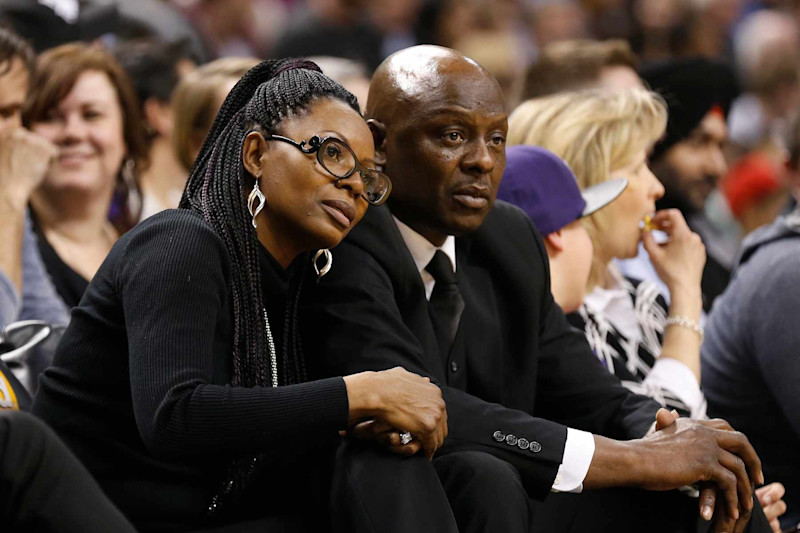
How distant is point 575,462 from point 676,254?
1.50 m

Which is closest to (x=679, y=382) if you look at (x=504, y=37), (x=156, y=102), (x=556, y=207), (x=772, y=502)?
(x=772, y=502)

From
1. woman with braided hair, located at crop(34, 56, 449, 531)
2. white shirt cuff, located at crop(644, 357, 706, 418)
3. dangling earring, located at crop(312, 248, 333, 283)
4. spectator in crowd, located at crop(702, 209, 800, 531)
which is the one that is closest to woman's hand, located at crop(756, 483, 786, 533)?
spectator in crowd, located at crop(702, 209, 800, 531)

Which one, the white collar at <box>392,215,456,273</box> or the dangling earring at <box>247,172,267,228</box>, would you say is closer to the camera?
Answer: the dangling earring at <box>247,172,267,228</box>

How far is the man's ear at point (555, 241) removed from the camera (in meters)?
3.25

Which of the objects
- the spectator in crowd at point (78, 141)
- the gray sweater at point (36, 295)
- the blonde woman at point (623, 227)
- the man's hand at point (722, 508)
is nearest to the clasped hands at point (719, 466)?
the man's hand at point (722, 508)

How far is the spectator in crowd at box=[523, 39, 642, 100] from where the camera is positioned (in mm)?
5039

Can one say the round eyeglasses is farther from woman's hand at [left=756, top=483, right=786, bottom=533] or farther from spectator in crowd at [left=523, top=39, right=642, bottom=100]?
spectator in crowd at [left=523, top=39, right=642, bottom=100]

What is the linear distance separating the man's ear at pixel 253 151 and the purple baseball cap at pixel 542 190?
1068 mm

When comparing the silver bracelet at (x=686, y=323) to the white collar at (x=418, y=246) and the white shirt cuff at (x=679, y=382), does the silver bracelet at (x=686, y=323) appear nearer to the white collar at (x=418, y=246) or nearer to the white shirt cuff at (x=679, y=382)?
the white shirt cuff at (x=679, y=382)

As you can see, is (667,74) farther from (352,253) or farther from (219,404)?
(219,404)

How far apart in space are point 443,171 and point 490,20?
560 cm

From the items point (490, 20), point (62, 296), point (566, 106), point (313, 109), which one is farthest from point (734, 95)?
point (313, 109)

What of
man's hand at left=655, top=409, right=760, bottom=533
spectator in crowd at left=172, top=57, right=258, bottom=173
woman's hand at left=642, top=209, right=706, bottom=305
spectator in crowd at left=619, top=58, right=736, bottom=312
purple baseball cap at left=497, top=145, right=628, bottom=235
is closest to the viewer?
man's hand at left=655, top=409, right=760, bottom=533

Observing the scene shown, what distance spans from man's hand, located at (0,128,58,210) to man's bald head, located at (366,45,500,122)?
145cm
